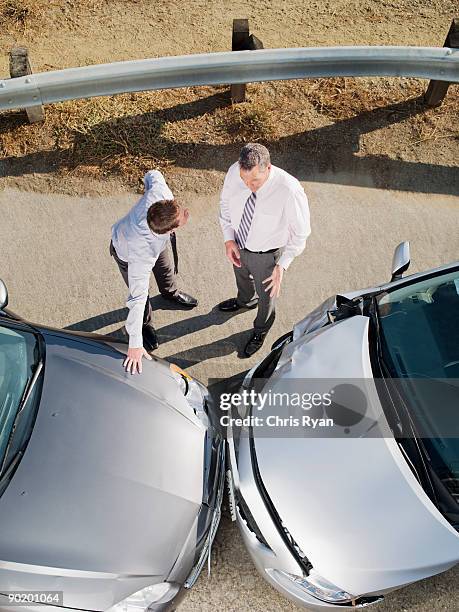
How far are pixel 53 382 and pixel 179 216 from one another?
1222 mm

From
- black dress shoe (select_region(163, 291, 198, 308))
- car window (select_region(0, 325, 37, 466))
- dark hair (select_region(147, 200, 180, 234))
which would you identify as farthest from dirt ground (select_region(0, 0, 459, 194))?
car window (select_region(0, 325, 37, 466))

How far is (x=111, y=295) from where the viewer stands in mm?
4629

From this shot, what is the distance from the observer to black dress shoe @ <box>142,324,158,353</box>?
4323 mm

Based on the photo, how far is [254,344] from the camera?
4.38 m

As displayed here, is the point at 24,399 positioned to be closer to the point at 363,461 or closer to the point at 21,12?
the point at 363,461

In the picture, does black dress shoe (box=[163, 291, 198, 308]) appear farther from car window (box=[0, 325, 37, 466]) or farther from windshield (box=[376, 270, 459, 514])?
windshield (box=[376, 270, 459, 514])

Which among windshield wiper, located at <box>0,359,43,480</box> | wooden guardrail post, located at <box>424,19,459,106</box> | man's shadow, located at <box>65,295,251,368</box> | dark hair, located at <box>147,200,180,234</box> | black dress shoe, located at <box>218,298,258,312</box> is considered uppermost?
wooden guardrail post, located at <box>424,19,459,106</box>

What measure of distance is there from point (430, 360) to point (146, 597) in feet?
6.72

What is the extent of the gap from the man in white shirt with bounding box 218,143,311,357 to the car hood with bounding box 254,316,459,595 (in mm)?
998

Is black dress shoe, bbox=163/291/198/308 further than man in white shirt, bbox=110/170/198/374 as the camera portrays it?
Yes

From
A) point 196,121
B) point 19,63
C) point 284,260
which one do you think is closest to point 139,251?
point 284,260

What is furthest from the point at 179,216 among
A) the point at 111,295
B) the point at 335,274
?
the point at 335,274

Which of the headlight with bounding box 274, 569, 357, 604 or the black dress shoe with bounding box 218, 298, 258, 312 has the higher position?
the black dress shoe with bounding box 218, 298, 258, 312

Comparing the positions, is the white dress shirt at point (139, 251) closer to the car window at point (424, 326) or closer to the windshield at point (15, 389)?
the windshield at point (15, 389)
